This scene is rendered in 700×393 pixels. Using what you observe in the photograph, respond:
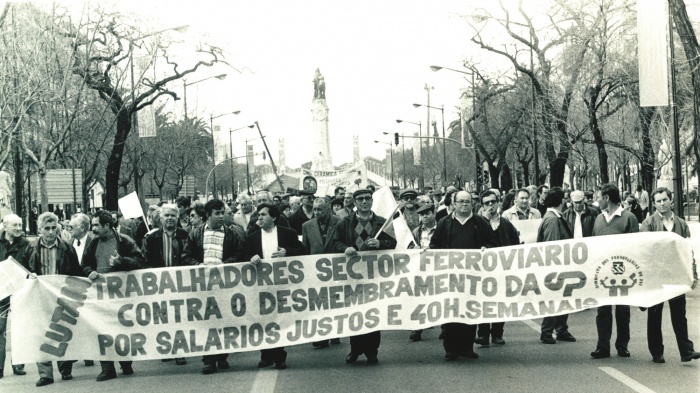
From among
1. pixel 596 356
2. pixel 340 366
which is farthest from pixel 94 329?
pixel 596 356

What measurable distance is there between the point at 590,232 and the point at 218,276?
482 cm

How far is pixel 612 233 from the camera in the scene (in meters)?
10.2

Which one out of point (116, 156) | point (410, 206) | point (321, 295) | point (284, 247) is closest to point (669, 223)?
point (321, 295)

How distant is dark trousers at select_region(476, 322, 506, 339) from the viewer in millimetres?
10883

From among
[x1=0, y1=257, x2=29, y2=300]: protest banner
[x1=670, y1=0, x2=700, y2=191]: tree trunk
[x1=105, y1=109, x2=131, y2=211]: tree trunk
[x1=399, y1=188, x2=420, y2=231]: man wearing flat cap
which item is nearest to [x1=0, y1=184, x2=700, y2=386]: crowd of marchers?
[x1=0, y1=257, x2=29, y2=300]: protest banner

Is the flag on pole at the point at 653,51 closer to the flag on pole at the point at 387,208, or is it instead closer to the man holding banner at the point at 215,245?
the flag on pole at the point at 387,208

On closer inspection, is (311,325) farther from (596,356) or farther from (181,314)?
(596,356)

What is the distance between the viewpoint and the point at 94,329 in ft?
32.0

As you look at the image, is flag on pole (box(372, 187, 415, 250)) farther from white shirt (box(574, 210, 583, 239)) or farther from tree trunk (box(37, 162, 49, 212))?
tree trunk (box(37, 162, 49, 212))

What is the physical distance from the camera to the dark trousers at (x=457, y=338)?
9.95m

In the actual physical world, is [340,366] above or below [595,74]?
below

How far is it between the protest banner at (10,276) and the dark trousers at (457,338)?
4.37 m

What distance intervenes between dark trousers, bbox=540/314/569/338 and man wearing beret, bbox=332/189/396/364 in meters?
2.01

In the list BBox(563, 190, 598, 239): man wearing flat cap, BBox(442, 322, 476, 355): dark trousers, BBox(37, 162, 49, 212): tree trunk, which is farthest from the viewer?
BBox(37, 162, 49, 212): tree trunk
